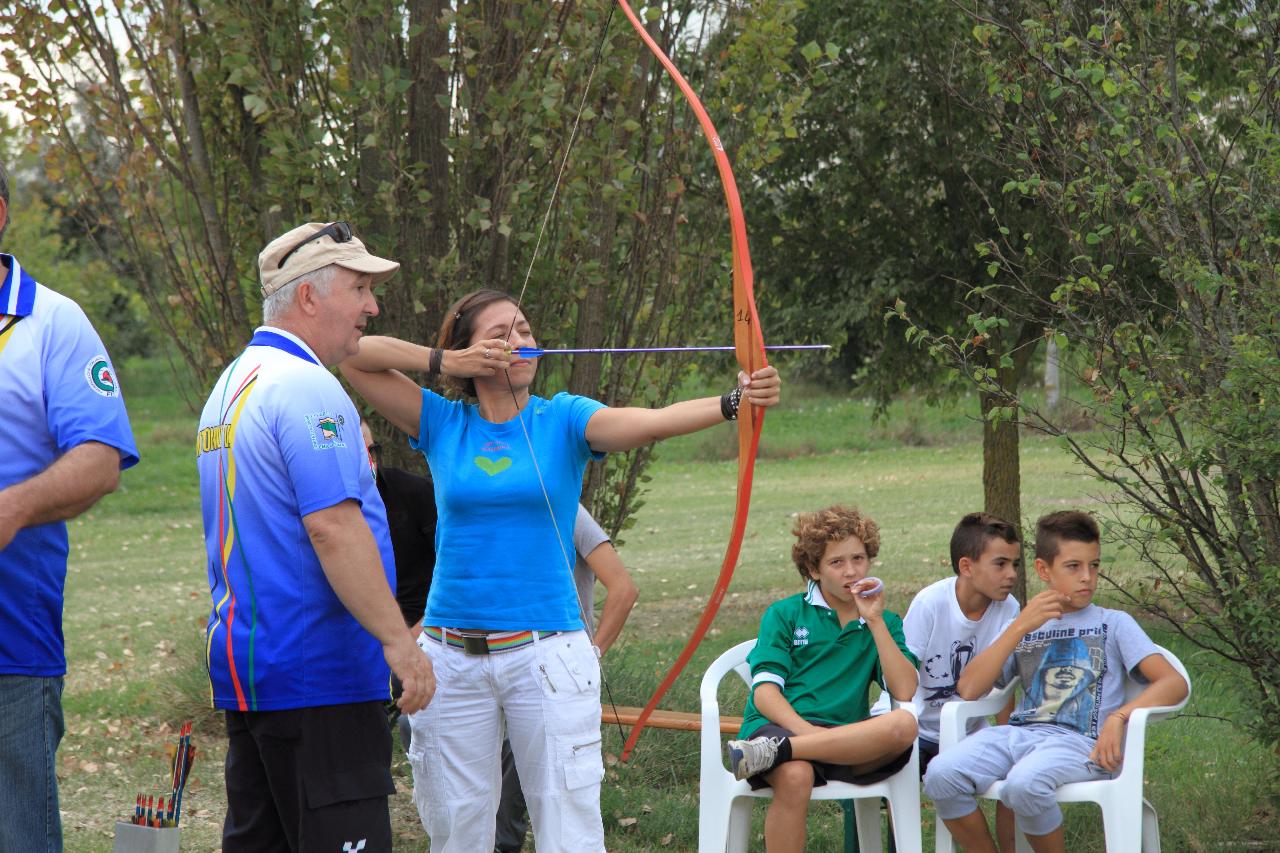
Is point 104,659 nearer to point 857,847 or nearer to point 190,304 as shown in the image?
point 190,304

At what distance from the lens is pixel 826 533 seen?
149 inches

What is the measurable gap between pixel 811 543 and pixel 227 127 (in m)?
3.29

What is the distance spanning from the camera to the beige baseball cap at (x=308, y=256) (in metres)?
2.56

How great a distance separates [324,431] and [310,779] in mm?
615

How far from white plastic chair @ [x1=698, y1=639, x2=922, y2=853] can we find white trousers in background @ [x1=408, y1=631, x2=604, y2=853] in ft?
2.64

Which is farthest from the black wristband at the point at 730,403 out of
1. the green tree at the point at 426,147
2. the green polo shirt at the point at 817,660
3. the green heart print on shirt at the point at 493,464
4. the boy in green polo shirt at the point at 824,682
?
the green tree at the point at 426,147

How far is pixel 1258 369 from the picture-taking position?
340 centimetres

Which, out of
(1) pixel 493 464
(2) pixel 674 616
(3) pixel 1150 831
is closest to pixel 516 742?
(1) pixel 493 464

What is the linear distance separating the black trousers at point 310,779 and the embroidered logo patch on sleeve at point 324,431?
472 millimetres

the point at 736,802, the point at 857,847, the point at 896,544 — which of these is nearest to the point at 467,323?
the point at 736,802

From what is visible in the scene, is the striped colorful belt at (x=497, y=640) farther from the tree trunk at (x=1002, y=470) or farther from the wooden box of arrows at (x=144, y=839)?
the tree trunk at (x=1002, y=470)

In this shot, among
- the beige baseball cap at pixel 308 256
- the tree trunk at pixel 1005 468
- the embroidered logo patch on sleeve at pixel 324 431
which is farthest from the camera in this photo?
the tree trunk at pixel 1005 468

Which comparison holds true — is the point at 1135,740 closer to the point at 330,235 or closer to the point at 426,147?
the point at 330,235

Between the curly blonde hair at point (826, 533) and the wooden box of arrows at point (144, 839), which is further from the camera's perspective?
the curly blonde hair at point (826, 533)
